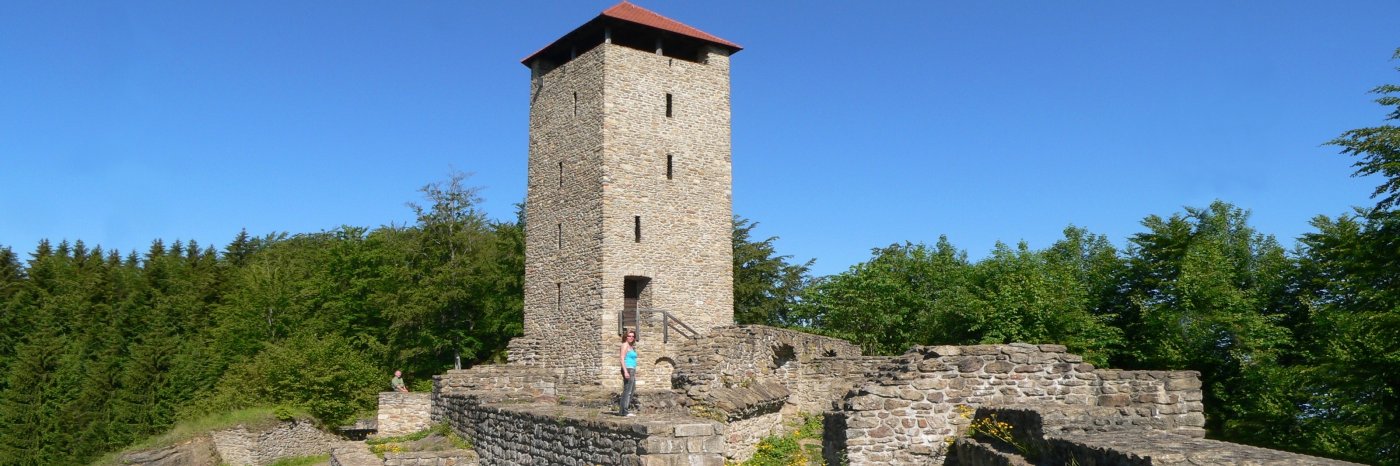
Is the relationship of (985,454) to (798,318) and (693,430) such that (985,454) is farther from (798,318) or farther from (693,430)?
(798,318)

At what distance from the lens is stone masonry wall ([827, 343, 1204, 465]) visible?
32.4ft

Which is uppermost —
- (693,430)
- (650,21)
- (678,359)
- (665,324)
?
(650,21)

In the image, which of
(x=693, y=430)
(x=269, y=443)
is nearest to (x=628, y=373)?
(x=693, y=430)

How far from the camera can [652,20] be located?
82.5 feet

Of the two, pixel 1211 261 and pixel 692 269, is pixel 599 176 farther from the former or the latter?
pixel 1211 261

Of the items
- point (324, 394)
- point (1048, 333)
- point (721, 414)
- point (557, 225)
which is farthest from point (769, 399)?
point (324, 394)

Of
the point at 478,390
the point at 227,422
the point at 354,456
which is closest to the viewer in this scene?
the point at 354,456

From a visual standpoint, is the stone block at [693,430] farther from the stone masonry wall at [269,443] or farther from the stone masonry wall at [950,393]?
the stone masonry wall at [269,443]

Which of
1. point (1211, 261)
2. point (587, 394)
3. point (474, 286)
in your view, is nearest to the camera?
point (587, 394)

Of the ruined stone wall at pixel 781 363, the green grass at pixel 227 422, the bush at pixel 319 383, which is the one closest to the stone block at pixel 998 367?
the ruined stone wall at pixel 781 363

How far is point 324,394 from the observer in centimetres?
2802

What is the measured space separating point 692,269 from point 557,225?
371 centimetres

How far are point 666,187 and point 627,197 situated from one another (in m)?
1.14

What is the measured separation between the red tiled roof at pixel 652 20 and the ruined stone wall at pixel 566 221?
1151 millimetres
